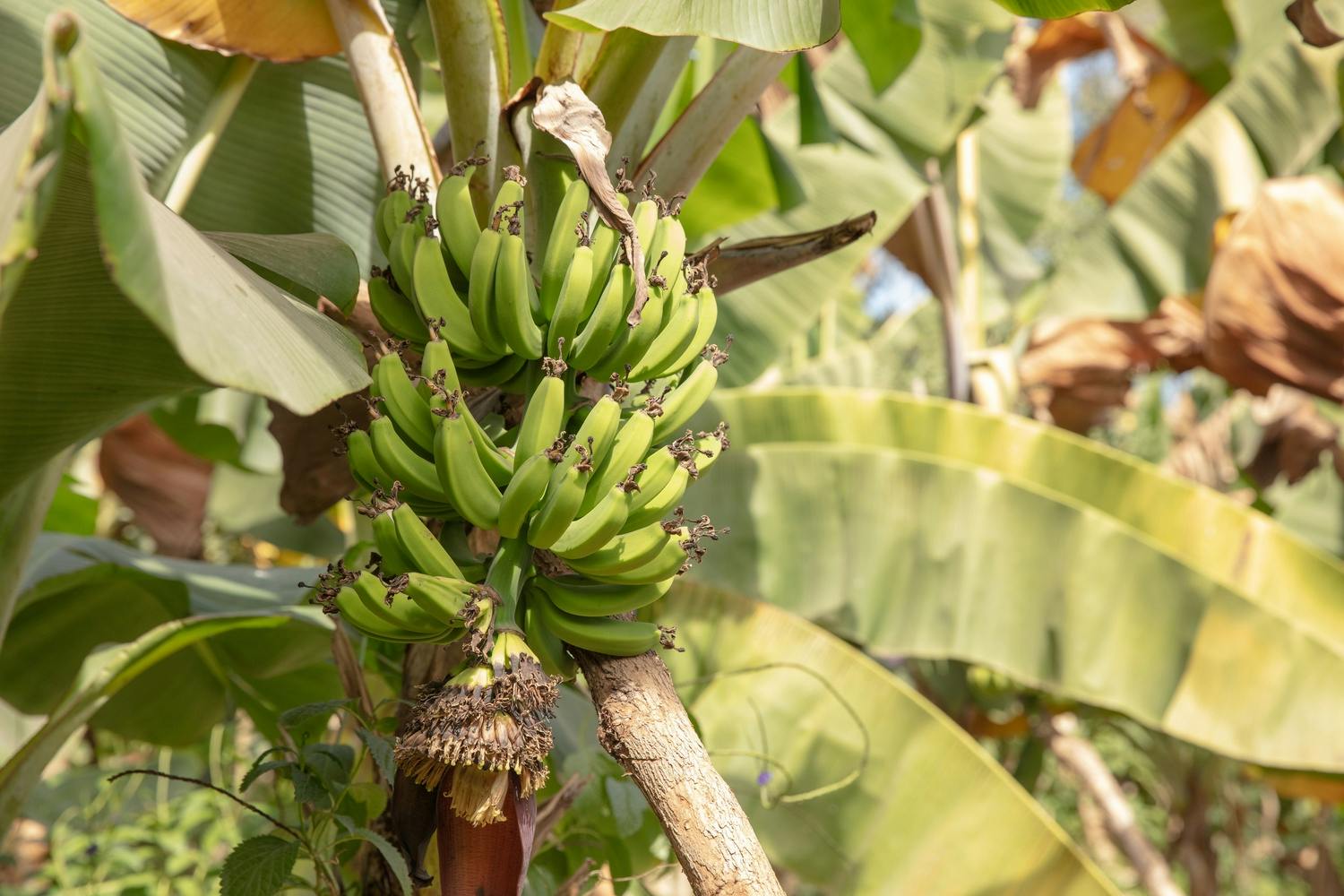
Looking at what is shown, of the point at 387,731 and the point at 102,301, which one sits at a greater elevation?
the point at 102,301

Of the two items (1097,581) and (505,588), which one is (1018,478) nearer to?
(1097,581)

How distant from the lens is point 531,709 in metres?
0.86

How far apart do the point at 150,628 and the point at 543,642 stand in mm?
1373

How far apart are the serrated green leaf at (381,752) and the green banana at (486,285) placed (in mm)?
409

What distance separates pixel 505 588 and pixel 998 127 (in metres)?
3.31

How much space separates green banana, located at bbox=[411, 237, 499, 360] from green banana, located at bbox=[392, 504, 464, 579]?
179 millimetres

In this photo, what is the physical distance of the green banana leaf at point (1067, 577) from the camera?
6.64 feet

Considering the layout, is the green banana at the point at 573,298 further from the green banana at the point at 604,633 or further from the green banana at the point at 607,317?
the green banana at the point at 604,633

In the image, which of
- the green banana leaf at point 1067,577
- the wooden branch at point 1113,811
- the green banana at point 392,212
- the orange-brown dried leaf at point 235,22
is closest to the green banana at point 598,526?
the green banana at point 392,212

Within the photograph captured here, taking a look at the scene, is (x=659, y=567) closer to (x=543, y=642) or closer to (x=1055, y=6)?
(x=543, y=642)

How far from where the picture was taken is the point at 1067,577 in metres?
2.13

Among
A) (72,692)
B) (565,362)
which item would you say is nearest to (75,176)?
(565,362)

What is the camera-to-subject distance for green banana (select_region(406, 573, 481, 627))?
87 cm

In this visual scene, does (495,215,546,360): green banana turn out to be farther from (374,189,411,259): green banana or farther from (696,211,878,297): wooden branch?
(696,211,878,297): wooden branch
